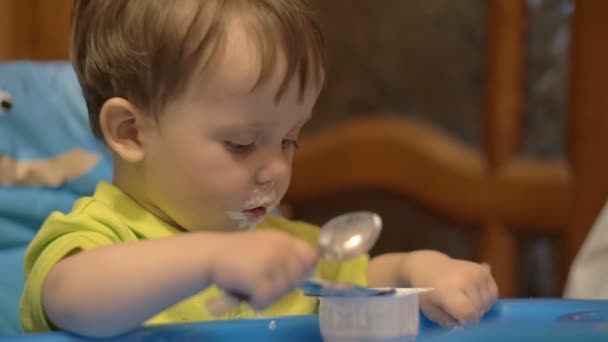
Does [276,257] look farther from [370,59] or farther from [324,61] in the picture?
[370,59]

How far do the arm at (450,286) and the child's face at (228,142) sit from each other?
5.0 inches

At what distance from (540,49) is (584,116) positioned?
0.14 metres

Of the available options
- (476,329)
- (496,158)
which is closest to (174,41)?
(476,329)

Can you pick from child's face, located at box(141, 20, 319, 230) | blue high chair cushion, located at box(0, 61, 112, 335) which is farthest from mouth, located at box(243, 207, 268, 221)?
blue high chair cushion, located at box(0, 61, 112, 335)

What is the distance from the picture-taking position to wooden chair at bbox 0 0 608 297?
4.46 feet

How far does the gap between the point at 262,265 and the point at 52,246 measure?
7.3 inches

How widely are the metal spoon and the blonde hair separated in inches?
5.6

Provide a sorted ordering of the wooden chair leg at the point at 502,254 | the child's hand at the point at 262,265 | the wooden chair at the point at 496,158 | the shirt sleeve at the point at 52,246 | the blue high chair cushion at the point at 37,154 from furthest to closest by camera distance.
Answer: the wooden chair leg at the point at 502,254 < the wooden chair at the point at 496,158 < the blue high chair cushion at the point at 37,154 < the shirt sleeve at the point at 52,246 < the child's hand at the point at 262,265

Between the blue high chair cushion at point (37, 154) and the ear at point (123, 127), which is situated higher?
the ear at point (123, 127)

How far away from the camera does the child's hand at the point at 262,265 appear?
50cm

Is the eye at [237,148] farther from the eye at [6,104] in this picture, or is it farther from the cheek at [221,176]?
the eye at [6,104]

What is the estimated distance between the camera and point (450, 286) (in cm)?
65

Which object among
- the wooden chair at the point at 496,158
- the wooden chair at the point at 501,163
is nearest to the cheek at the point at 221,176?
the wooden chair at the point at 496,158

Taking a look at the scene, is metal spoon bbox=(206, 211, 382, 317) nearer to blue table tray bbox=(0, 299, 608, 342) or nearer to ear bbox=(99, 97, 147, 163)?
blue table tray bbox=(0, 299, 608, 342)
